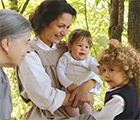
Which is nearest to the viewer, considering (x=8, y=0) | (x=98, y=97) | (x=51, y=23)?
(x=51, y=23)

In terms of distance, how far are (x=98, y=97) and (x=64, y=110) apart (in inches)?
156

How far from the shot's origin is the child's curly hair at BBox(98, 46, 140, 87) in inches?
78.0

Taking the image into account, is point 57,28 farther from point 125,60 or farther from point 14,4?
point 14,4

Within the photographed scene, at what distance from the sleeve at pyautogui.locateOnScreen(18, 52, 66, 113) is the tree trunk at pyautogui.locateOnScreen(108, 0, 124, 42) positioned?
164 centimetres

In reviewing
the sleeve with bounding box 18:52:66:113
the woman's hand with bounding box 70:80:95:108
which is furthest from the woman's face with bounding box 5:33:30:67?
the woman's hand with bounding box 70:80:95:108

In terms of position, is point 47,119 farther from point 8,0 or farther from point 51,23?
point 8,0

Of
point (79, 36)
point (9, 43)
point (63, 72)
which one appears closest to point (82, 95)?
point (63, 72)

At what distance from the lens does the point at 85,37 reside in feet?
7.36

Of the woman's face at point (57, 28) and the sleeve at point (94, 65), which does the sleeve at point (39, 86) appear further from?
the sleeve at point (94, 65)

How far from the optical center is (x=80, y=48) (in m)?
2.25

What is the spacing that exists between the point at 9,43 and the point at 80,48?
0.84 m

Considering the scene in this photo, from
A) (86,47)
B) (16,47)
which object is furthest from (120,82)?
(16,47)

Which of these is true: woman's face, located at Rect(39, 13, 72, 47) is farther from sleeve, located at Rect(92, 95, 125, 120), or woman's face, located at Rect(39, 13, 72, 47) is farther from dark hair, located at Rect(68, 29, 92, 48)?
sleeve, located at Rect(92, 95, 125, 120)

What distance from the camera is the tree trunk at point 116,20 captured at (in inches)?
137
